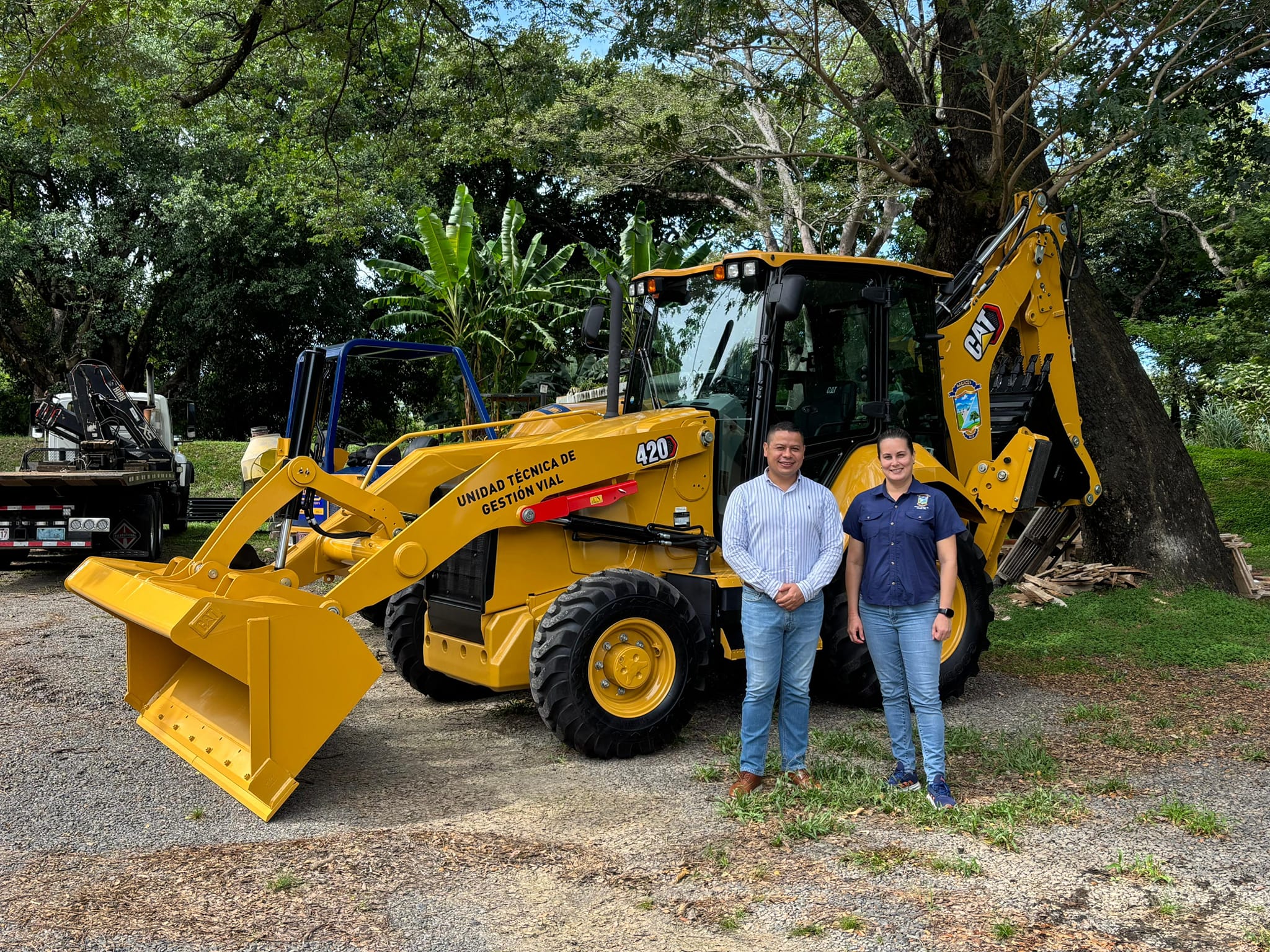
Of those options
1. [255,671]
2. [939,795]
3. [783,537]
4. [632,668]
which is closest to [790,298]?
[783,537]

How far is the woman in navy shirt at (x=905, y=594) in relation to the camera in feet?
15.9

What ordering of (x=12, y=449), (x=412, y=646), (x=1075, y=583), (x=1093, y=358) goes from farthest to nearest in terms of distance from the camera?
(x=12, y=449)
(x=1093, y=358)
(x=1075, y=583)
(x=412, y=646)

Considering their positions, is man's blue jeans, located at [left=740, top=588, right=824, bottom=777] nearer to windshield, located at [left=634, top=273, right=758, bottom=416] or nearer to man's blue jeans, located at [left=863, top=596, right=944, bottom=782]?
man's blue jeans, located at [left=863, top=596, right=944, bottom=782]

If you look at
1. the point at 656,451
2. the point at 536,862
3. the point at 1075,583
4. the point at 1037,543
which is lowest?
the point at 536,862

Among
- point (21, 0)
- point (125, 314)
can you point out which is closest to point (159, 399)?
point (21, 0)

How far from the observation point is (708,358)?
6.54 m

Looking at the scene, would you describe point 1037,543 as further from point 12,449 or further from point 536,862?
point 12,449

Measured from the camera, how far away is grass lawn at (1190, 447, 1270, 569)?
14180 millimetres

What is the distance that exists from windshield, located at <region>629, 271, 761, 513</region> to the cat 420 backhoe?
2cm

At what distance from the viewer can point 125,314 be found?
2530cm

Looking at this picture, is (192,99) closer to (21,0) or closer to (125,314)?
(21,0)

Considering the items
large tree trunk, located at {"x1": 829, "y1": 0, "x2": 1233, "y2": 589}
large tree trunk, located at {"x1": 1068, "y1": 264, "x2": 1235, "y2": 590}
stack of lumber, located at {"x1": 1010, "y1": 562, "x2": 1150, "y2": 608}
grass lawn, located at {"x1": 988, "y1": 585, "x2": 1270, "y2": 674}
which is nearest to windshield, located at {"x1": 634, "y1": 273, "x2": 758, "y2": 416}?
grass lawn, located at {"x1": 988, "y1": 585, "x2": 1270, "y2": 674}

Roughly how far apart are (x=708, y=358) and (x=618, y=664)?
2011 millimetres

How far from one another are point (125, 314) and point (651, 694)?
2351 centimetres
